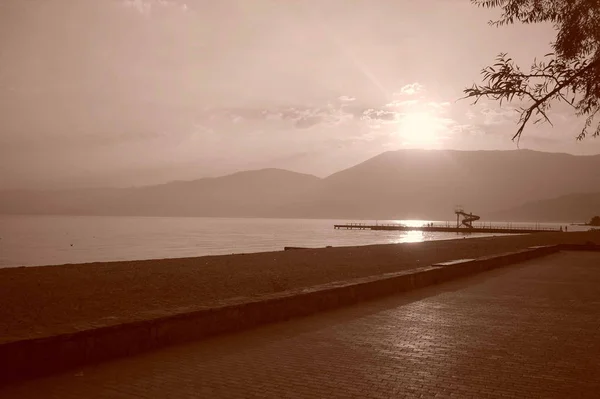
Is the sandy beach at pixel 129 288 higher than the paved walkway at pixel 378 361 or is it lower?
higher

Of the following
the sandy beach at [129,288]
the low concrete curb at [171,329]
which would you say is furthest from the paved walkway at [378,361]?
the sandy beach at [129,288]

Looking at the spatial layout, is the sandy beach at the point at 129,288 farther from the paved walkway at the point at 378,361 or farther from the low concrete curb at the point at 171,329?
the paved walkway at the point at 378,361

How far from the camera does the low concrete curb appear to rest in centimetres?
554

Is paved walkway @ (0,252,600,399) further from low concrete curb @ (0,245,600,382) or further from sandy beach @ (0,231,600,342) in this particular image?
sandy beach @ (0,231,600,342)

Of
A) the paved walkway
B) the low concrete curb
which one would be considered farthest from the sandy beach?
the paved walkway

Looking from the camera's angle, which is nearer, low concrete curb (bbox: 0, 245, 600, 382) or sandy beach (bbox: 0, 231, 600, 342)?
low concrete curb (bbox: 0, 245, 600, 382)

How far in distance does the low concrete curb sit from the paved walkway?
0.21m

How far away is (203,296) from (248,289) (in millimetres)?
1651

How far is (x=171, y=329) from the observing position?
23.0 feet

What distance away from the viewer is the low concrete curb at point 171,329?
5.54 meters

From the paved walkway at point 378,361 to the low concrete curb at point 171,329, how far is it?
0.21 metres

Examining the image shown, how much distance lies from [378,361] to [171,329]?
273 centimetres

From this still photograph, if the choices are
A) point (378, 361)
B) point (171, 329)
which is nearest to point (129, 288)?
point (171, 329)

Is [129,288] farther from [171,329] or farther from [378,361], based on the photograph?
[378,361]
